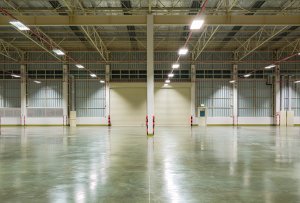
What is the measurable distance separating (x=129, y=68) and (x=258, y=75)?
1807 centimetres

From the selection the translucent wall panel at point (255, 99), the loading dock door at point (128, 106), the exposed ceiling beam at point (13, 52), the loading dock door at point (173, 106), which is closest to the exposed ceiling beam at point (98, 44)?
the loading dock door at point (128, 106)

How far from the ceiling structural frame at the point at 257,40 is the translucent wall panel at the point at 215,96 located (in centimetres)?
463

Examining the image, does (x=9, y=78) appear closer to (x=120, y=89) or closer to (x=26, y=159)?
(x=120, y=89)

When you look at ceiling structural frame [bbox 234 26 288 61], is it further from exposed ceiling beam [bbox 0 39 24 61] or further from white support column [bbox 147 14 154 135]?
exposed ceiling beam [bbox 0 39 24 61]

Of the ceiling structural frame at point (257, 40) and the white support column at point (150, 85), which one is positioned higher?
the ceiling structural frame at point (257, 40)

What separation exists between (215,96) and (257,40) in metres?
9.23

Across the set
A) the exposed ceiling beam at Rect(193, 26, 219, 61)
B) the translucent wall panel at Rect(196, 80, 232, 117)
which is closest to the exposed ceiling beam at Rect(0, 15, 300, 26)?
the exposed ceiling beam at Rect(193, 26, 219, 61)

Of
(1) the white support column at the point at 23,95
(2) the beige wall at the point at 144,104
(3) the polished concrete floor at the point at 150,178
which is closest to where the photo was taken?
(3) the polished concrete floor at the point at 150,178

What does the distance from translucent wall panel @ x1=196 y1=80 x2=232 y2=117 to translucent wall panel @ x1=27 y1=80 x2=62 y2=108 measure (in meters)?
19.6

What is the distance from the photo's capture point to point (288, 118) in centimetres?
3706

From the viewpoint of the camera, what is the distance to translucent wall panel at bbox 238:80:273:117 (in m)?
38.3

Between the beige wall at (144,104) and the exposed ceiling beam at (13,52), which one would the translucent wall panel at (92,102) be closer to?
the beige wall at (144,104)

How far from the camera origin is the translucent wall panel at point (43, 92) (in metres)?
38.4

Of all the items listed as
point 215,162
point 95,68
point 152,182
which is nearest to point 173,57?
point 95,68
